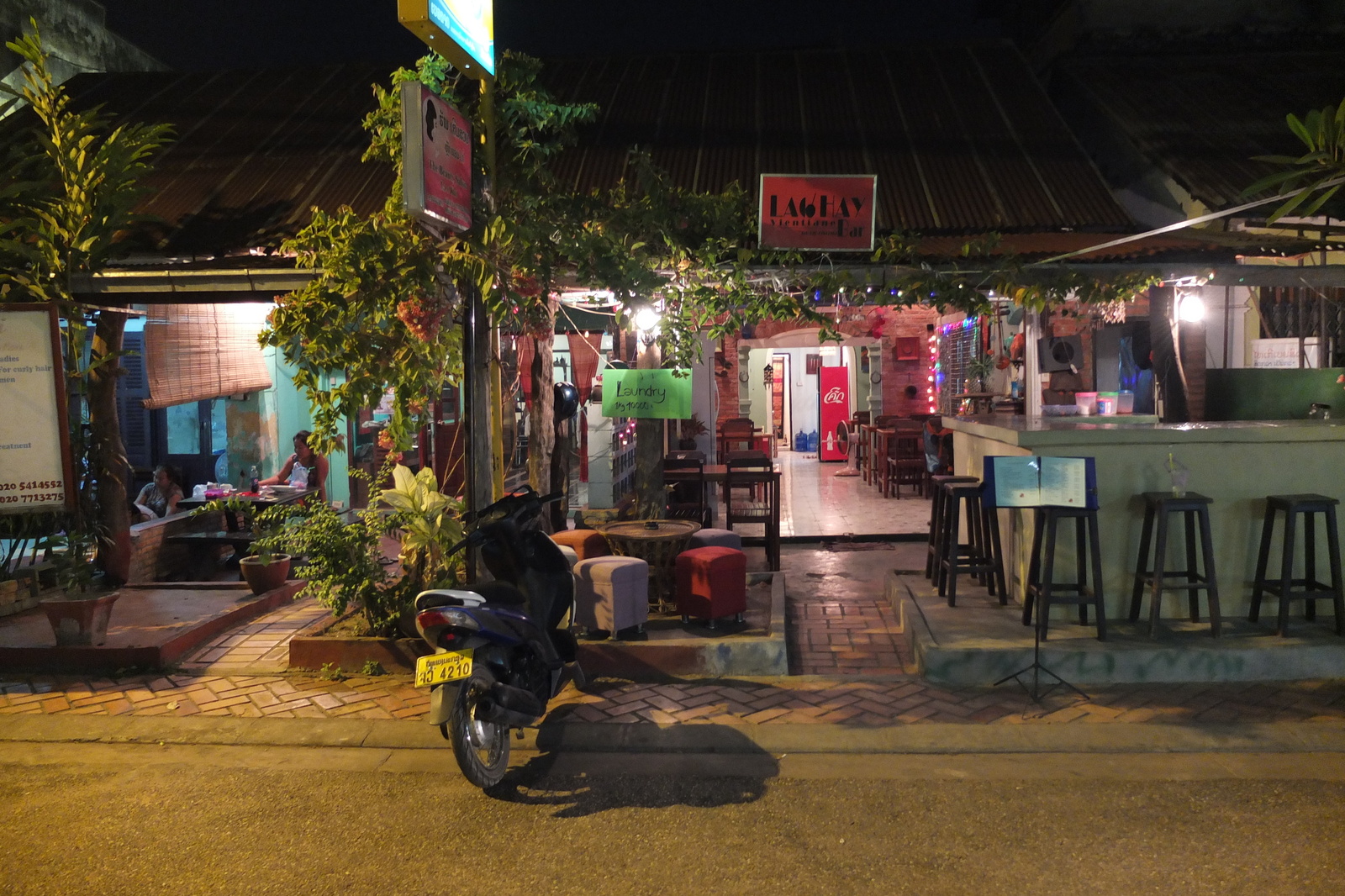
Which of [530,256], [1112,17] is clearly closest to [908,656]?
[530,256]

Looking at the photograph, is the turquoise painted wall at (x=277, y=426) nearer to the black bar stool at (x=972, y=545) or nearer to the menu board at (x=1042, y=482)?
the black bar stool at (x=972, y=545)

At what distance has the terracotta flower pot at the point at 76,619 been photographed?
6.68 m

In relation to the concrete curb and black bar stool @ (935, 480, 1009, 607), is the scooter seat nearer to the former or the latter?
the concrete curb

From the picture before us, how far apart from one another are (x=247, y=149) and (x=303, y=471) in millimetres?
3903

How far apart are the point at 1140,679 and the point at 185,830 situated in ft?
18.1

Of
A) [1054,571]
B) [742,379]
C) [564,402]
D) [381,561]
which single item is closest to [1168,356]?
[1054,571]

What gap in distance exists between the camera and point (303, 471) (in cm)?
1175

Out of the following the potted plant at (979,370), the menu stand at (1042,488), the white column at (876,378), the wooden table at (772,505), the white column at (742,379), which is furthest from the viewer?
the white column at (876,378)

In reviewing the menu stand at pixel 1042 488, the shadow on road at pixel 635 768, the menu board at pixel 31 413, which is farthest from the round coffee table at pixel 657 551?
the menu board at pixel 31 413

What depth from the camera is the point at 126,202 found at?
7.68 meters

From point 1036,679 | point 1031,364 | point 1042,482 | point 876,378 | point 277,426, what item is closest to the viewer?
point 1036,679

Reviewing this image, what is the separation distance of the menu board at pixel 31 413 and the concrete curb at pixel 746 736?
1.92 metres

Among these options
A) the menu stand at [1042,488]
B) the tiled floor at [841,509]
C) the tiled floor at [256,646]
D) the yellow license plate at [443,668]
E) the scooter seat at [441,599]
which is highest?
the menu stand at [1042,488]

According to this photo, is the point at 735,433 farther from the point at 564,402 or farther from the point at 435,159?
the point at 435,159
